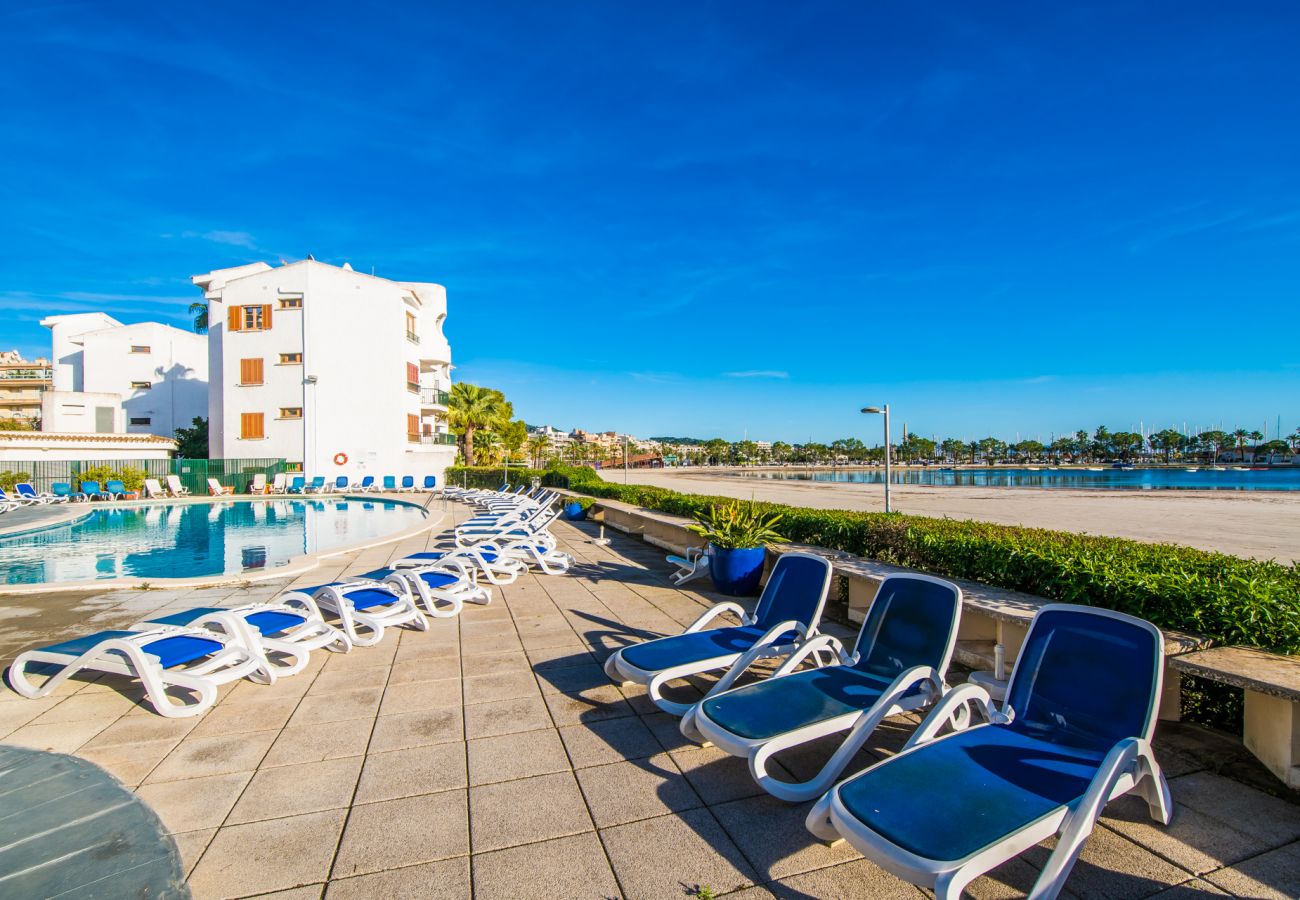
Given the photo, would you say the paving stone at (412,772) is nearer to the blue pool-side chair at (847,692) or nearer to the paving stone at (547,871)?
the paving stone at (547,871)

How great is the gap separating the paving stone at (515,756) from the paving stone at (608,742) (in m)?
0.07

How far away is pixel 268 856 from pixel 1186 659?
4098mm

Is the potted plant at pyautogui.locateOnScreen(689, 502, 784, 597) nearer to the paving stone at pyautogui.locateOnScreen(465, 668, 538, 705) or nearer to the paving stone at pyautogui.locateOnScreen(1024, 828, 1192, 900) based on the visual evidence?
the paving stone at pyautogui.locateOnScreen(465, 668, 538, 705)

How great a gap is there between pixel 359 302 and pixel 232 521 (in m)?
16.2

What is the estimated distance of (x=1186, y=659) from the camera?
9.82 feet

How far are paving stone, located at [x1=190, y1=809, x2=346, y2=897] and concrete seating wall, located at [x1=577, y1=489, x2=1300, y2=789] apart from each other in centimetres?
360

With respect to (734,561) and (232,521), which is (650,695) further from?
(232,521)

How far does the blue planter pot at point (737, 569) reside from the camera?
6777 mm

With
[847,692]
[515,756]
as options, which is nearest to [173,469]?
[515,756]

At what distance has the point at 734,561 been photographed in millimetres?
6777

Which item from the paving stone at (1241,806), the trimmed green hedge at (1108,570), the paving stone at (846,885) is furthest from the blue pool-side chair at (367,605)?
the paving stone at (1241,806)

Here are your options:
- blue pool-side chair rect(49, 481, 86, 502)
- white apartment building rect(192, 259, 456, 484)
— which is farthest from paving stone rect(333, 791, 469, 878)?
white apartment building rect(192, 259, 456, 484)

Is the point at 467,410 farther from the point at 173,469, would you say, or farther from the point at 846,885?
the point at 846,885

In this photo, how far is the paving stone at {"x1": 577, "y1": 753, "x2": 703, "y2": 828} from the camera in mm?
2750
